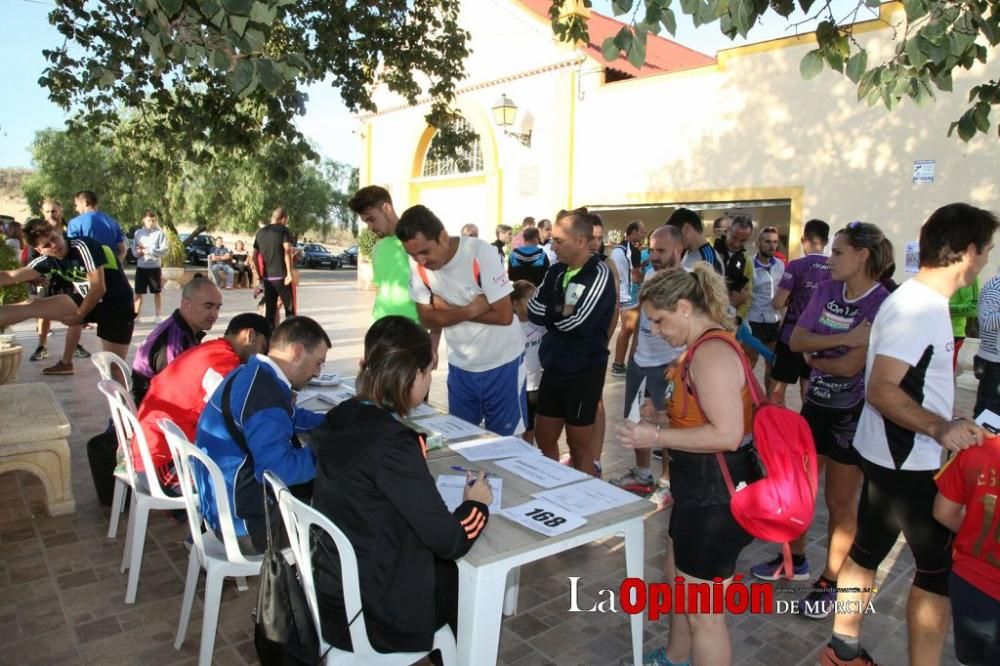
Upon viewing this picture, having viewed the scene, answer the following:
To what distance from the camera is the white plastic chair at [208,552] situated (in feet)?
8.14

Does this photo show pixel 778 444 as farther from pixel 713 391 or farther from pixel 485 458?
pixel 485 458

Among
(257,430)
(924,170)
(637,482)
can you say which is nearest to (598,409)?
(637,482)

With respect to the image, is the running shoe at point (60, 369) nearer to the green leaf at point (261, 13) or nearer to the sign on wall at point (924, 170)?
the green leaf at point (261, 13)

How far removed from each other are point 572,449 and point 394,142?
18.0m

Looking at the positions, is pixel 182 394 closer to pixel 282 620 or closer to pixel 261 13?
pixel 282 620

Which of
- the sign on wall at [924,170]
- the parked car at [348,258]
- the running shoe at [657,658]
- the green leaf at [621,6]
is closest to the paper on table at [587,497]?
the running shoe at [657,658]

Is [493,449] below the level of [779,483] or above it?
below

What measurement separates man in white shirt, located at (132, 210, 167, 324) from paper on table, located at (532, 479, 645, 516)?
993cm

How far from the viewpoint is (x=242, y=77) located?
2344mm

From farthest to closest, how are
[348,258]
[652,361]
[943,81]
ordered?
1. [348,258]
2. [652,361]
3. [943,81]

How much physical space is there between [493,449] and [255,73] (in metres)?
1.76

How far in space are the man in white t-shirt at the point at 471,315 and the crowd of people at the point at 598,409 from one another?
0.01m

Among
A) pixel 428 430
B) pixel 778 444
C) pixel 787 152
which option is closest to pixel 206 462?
pixel 428 430

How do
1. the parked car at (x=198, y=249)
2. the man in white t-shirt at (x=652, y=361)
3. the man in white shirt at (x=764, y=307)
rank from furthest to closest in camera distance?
1. the parked car at (x=198, y=249)
2. the man in white shirt at (x=764, y=307)
3. the man in white t-shirt at (x=652, y=361)
